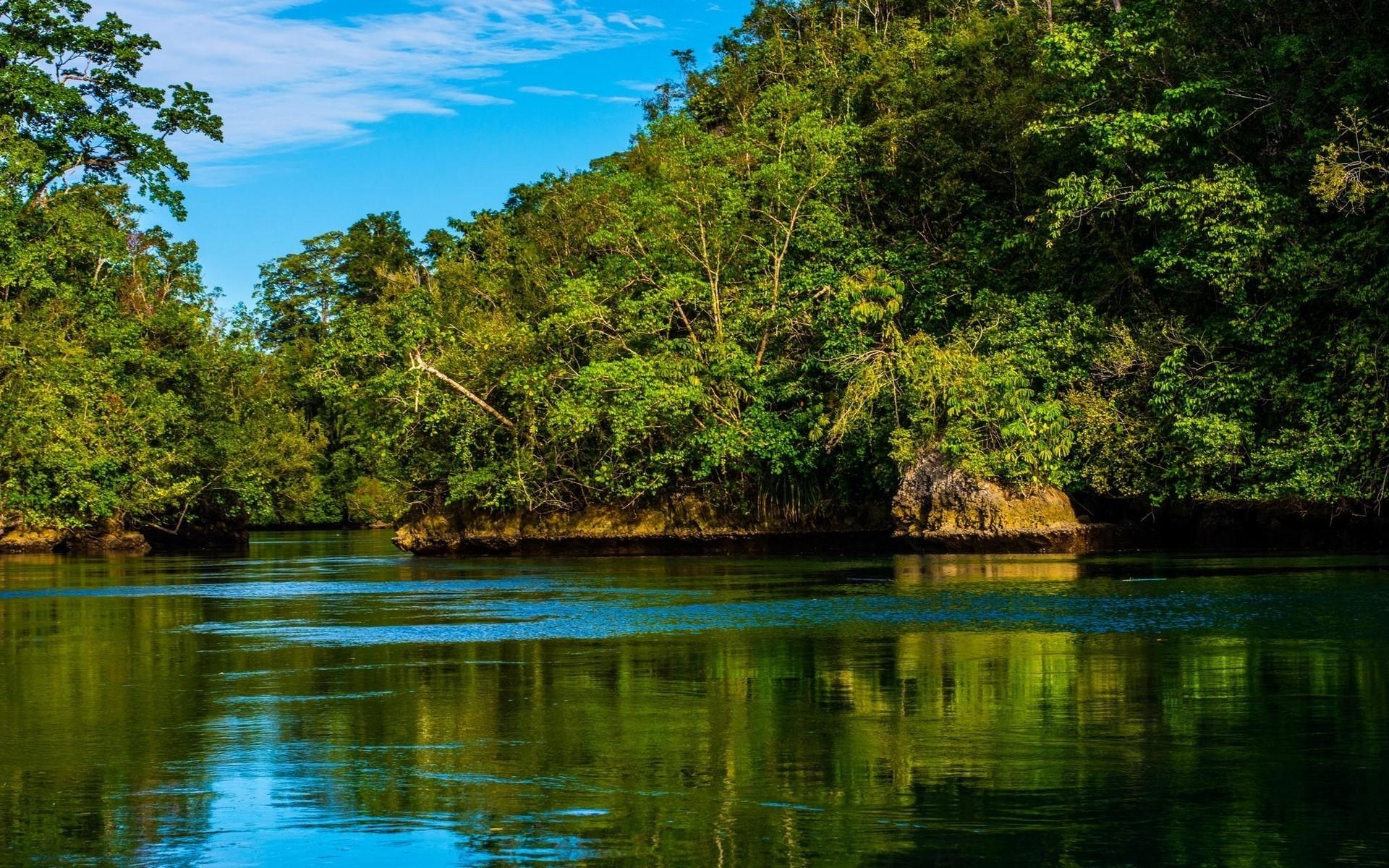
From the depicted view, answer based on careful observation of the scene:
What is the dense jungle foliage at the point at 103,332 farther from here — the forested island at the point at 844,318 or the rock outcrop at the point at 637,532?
the rock outcrop at the point at 637,532

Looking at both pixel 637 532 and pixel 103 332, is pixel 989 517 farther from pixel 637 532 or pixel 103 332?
pixel 103 332

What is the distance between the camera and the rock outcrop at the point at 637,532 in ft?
147

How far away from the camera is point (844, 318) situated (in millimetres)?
42750

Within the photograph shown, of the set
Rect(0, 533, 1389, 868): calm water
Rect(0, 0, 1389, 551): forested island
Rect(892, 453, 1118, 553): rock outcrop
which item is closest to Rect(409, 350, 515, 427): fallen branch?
Rect(0, 0, 1389, 551): forested island

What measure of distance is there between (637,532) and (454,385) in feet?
24.2

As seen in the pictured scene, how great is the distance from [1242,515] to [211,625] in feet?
89.7

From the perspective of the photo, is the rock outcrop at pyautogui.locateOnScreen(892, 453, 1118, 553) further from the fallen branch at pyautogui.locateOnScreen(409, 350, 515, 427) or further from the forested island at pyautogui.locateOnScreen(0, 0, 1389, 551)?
the fallen branch at pyautogui.locateOnScreen(409, 350, 515, 427)

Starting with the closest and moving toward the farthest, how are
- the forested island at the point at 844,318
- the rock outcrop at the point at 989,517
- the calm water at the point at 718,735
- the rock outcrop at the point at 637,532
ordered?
the calm water at the point at 718,735, the forested island at the point at 844,318, the rock outcrop at the point at 989,517, the rock outcrop at the point at 637,532

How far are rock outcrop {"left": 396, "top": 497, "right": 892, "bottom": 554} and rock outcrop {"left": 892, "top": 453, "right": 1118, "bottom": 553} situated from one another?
4.91 metres

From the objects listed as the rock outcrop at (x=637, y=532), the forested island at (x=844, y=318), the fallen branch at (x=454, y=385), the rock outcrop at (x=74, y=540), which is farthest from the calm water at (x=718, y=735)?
the rock outcrop at (x=74, y=540)

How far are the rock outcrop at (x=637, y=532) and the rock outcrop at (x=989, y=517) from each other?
491 centimetres

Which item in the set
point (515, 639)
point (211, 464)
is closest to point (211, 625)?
point (515, 639)

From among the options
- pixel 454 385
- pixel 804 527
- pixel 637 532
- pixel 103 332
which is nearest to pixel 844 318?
pixel 804 527

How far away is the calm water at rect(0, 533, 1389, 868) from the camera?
683 cm
